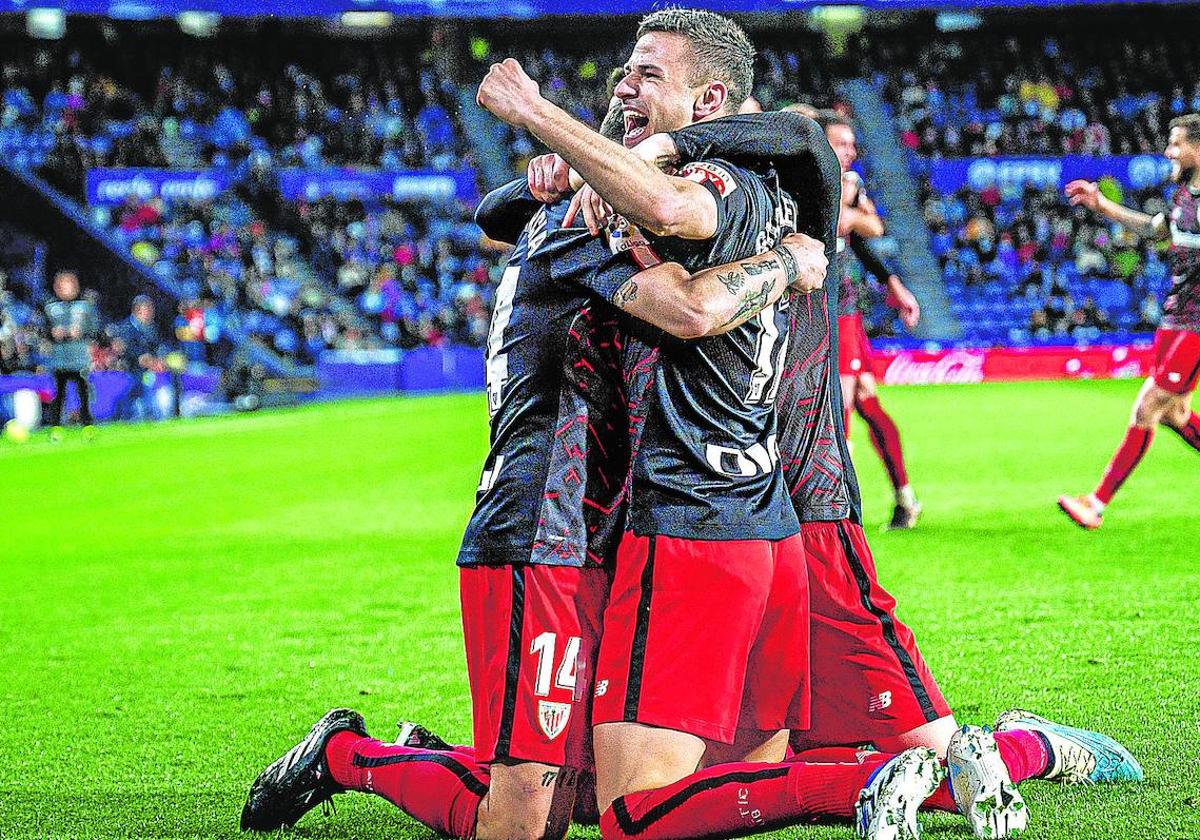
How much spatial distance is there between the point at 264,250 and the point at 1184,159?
80.0 ft

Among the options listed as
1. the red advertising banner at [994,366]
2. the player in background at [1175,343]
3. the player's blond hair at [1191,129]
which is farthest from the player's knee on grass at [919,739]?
the red advertising banner at [994,366]

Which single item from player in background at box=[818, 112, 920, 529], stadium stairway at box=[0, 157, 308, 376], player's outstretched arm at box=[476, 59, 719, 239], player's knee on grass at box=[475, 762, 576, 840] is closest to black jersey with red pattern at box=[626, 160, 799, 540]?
player's outstretched arm at box=[476, 59, 719, 239]

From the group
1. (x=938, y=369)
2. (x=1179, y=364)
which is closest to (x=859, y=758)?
(x=1179, y=364)

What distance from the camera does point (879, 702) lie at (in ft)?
12.3

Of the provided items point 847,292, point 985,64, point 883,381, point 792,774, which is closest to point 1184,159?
point 847,292

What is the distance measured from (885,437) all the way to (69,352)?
48.8 ft

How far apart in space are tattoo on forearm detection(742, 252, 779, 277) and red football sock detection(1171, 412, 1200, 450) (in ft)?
21.8

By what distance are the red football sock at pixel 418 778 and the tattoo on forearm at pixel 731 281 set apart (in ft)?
4.55

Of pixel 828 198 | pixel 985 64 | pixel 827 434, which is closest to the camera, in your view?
pixel 828 198

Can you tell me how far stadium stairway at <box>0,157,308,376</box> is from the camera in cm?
2897

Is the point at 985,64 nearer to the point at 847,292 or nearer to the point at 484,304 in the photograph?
the point at 484,304

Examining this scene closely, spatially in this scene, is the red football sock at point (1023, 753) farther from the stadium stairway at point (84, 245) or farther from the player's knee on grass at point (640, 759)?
the stadium stairway at point (84, 245)

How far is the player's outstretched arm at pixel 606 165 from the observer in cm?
296

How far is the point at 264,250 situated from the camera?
30.9 m
